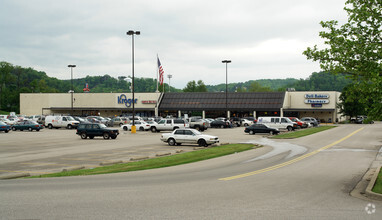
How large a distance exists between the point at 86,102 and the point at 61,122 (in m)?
41.9

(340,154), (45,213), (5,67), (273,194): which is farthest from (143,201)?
(5,67)

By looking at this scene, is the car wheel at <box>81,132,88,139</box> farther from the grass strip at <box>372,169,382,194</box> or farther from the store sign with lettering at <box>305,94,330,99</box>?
the store sign with lettering at <box>305,94,330,99</box>

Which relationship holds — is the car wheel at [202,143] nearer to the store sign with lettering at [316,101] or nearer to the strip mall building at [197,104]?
the strip mall building at [197,104]

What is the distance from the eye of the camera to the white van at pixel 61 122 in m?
58.4

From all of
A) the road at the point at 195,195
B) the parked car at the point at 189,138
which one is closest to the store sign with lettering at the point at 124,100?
the parked car at the point at 189,138

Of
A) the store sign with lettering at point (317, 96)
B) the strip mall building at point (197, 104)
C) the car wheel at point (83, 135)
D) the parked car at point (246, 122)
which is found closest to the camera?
the car wheel at point (83, 135)

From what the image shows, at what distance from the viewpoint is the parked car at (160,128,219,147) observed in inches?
1227

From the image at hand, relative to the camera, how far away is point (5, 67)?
16625 centimetres

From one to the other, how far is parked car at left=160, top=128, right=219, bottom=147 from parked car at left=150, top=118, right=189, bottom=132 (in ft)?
53.4

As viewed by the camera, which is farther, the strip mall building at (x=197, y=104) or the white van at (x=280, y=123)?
the strip mall building at (x=197, y=104)

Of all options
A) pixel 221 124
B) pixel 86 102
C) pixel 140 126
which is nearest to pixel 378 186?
pixel 140 126

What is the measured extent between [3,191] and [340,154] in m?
20.6

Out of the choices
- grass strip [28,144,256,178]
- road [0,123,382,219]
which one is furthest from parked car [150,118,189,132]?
road [0,123,382,219]

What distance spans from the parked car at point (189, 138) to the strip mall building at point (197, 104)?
176 feet
